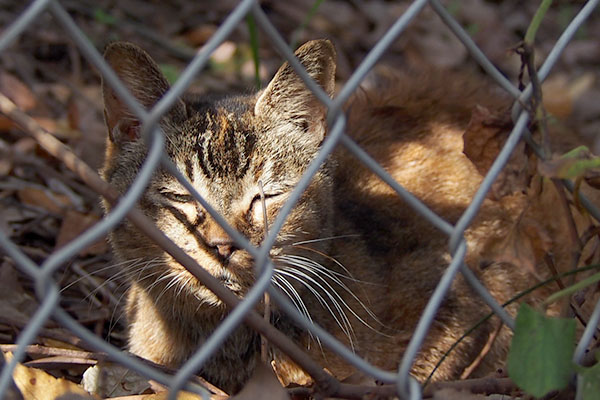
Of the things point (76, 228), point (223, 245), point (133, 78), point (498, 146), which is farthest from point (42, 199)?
point (498, 146)

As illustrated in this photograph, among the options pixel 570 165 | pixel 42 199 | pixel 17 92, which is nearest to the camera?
pixel 570 165

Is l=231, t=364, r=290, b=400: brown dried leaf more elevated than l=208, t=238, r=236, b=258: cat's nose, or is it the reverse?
l=208, t=238, r=236, b=258: cat's nose

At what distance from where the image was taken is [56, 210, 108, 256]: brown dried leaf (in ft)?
10.2

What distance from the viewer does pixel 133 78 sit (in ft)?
7.15

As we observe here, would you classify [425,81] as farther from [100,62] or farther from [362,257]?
[100,62]

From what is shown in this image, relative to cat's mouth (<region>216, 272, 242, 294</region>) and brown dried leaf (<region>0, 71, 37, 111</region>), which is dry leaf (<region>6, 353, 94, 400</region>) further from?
brown dried leaf (<region>0, 71, 37, 111</region>)

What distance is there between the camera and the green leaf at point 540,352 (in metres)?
1.45

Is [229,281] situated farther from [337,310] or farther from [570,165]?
[570,165]

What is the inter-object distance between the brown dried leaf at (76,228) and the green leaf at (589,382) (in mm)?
2109

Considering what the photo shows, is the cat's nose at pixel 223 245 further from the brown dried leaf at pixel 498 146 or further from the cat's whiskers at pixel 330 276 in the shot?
the brown dried leaf at pixel 498 146

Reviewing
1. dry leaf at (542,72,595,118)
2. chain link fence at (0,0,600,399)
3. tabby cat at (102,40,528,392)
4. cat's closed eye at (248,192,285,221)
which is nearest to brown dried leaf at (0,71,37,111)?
tabby cat at (102,40,528,392)

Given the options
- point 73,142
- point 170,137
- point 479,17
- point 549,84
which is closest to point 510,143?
point 170,137

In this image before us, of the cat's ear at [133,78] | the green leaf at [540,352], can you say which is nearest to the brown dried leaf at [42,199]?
the cat's ear at [133,78]

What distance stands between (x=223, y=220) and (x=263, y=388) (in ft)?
1.33
